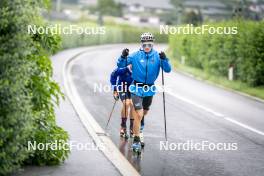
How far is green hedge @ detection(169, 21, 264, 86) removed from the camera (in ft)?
80.9

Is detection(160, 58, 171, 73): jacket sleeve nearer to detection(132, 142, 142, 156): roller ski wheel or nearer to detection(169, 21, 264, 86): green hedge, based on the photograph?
detection(132, 142, 142, 156): roller ski wheel

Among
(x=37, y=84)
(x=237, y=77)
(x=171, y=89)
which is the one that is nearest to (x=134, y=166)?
(x=37, y=84)

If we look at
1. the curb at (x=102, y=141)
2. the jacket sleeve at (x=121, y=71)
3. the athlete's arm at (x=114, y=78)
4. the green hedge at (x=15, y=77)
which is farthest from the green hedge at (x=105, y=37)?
the green hedge at (x=15, y=77)

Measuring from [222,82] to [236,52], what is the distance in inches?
58.8

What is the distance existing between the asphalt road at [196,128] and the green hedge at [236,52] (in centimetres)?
144

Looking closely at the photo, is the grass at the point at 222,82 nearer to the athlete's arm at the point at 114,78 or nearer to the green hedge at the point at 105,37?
the athlete's arm at the point at 114,78

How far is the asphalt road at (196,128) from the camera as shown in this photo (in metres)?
10.9

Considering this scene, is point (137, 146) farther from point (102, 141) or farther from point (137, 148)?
point (102, 141)

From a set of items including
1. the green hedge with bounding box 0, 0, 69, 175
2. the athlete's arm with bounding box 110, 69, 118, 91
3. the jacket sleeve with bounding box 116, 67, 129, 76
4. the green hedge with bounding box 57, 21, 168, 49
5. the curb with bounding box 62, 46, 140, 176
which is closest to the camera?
the green hedge with bounding box 0, 0, 69, 175

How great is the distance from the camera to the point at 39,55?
30.1 feet

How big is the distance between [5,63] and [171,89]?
1797 centimetres

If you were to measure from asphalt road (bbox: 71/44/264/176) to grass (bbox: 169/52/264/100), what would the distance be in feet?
2.21

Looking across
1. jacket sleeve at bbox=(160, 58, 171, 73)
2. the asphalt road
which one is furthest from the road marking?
jacket sleeve at bbox=(160, 58, 171, 73)

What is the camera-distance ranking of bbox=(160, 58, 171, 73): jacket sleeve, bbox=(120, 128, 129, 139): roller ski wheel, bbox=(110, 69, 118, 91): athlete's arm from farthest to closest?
1. bbox=(120, 128, 129, 139): roller ski wheel
2. bbox=(110, 69, 118, 91): athlete's arm
3. bbox=(160, 58, 171, 73): jacket sleeve
